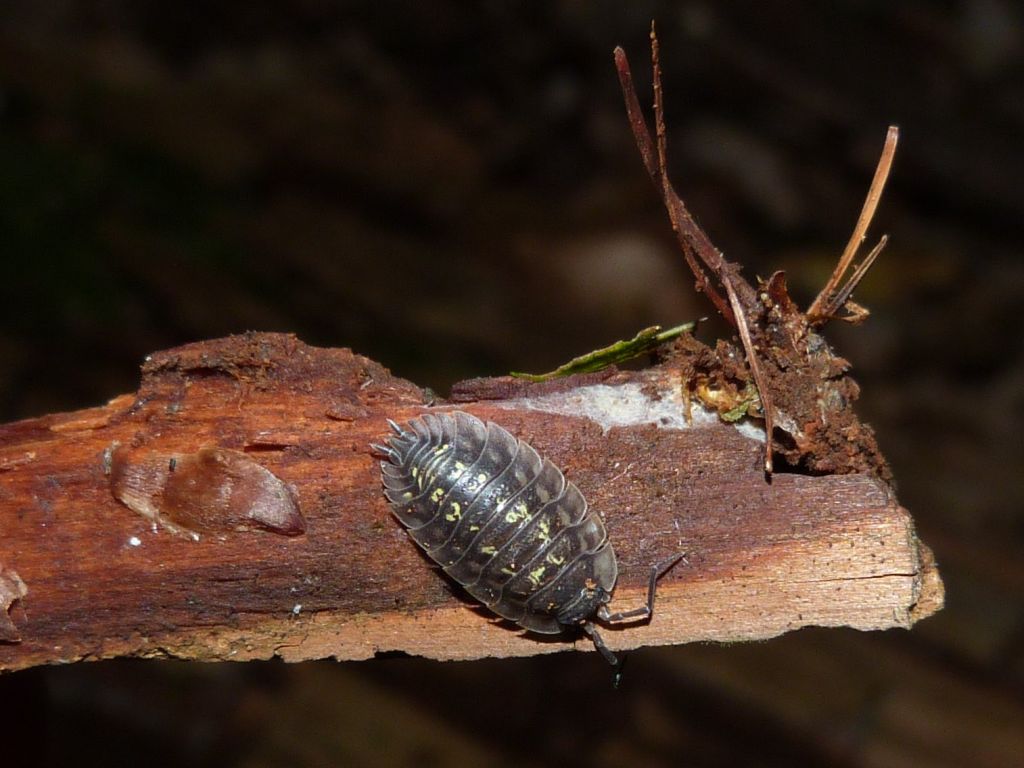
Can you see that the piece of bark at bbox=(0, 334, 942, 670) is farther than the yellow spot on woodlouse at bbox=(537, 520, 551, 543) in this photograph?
No

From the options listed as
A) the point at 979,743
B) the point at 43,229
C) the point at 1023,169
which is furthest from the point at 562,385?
the point at 1023,169

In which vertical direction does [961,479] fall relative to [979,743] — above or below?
above

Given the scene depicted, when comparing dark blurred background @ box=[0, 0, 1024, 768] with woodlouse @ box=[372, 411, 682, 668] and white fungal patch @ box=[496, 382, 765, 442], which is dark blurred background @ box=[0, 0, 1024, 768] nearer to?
woodlouse @ box=[372, 411, 682, 668]

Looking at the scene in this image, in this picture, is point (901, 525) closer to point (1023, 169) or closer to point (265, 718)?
point (265, 718)

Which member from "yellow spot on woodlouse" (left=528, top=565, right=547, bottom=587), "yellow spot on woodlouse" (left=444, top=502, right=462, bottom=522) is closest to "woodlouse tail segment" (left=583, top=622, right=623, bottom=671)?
"yellow spot on woodlouse" (left=528, top=565, right=547, bottom=587)

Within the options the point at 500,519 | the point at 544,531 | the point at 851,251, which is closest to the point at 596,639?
the point at 544,531

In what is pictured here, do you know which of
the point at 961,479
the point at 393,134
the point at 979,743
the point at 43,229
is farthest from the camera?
the point at 393,134

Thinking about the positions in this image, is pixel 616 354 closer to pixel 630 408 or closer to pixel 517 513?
pixel 630 408
